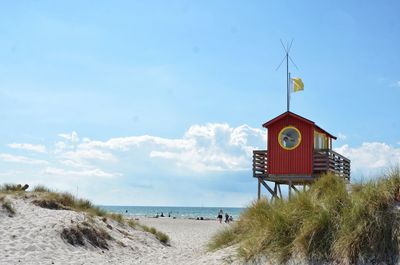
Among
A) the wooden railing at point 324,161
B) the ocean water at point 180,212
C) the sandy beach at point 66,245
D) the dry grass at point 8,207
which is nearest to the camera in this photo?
the sandy beach at point 66,245

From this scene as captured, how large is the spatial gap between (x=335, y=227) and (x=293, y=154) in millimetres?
14899

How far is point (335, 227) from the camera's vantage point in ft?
31.4

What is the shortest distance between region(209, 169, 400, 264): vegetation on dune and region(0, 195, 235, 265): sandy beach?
112 cm

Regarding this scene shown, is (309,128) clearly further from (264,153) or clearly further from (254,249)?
(254,249)

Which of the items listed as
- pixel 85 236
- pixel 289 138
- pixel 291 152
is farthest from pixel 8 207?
pixel 289 138

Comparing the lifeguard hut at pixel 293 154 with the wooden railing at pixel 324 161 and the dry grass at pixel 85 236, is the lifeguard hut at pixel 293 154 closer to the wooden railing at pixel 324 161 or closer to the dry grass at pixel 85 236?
the wooden railing at pixel 324 161

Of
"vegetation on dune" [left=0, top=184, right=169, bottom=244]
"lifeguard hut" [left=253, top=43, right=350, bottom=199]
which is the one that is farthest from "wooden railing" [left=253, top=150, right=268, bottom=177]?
"vegetation on dune" [left=0, top=184, right=169, bottom=244]

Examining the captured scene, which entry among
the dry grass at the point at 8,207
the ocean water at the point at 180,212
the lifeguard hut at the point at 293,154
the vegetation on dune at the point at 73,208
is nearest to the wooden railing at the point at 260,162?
the lifeguard hut at the point at 293,154

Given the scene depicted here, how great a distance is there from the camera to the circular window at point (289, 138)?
24375 mm

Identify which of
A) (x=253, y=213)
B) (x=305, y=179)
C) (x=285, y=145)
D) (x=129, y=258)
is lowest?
(x=129, y=258)

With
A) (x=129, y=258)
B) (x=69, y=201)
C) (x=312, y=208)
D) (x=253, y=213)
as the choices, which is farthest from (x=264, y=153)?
(x=312, y=208)

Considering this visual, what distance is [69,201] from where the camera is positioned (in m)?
20.9

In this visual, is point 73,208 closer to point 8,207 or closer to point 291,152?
point 8,207

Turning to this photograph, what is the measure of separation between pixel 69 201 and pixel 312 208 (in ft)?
42.8
